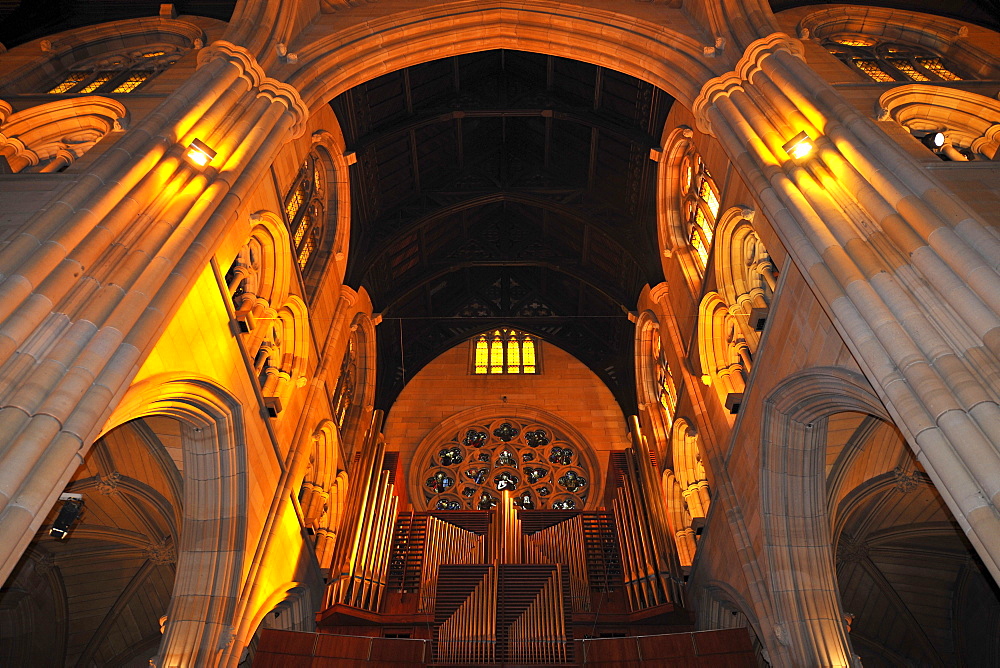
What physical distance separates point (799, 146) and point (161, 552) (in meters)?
11.8

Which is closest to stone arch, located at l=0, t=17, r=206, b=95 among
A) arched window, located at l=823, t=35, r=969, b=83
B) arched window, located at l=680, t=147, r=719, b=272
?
arched window, located at l=680, t=147, r=719, b=272

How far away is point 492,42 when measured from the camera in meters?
12.6

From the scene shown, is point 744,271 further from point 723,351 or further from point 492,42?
point 492,42

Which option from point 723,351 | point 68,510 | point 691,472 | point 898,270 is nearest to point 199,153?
point 68,510

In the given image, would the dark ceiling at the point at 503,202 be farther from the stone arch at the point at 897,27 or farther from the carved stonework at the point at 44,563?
the carved stonework at the point at 44,563

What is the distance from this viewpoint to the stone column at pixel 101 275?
550cm

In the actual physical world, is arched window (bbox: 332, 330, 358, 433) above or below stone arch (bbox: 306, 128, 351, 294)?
below

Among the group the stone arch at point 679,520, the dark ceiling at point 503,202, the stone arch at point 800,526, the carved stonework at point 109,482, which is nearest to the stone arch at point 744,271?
the stone arch at point 800,526

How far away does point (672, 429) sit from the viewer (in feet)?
49.1

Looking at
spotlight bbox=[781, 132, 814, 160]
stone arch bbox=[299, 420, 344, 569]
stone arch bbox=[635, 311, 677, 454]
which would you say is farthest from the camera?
stone arch bbox=[635, 311, 677, 454]

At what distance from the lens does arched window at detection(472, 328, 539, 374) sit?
73.4 ft

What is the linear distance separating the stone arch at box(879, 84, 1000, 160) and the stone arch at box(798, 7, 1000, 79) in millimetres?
2008

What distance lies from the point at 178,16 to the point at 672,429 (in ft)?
38.9

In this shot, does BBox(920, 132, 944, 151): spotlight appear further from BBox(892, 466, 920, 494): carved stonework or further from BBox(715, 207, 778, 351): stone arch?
BBox(892, 466, 920, 494): carved stonework
